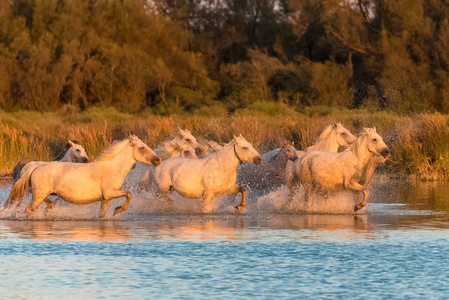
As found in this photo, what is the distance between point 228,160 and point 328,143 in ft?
9.42

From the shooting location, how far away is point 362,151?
14648 millimetres

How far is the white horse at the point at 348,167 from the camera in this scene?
14523 millimetres

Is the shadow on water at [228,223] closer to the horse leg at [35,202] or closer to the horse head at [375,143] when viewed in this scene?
the horse leg at [35,202]

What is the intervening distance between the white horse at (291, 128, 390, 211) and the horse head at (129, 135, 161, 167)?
2886mm

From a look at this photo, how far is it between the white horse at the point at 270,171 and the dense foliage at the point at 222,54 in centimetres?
2114

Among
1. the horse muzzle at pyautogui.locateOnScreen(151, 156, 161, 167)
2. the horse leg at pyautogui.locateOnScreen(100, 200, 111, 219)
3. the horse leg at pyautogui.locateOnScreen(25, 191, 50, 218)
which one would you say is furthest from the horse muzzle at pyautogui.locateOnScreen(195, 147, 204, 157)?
the horse leg at pyautogui.locateOnScreen(25, 191, 50, 218)

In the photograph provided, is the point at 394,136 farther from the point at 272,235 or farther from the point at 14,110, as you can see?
the point at 14,110

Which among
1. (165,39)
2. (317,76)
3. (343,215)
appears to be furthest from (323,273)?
(165,39)

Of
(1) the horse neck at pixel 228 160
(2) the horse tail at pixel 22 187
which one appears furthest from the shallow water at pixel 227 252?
(1) the horse neck at pixel 228 160

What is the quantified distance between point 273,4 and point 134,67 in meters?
11.0

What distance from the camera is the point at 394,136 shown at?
2514 centimetres

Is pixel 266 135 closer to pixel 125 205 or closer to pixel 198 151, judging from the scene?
pixel 198 151

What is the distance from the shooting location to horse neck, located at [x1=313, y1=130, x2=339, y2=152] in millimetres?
16625

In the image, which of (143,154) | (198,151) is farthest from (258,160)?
(198,151)
